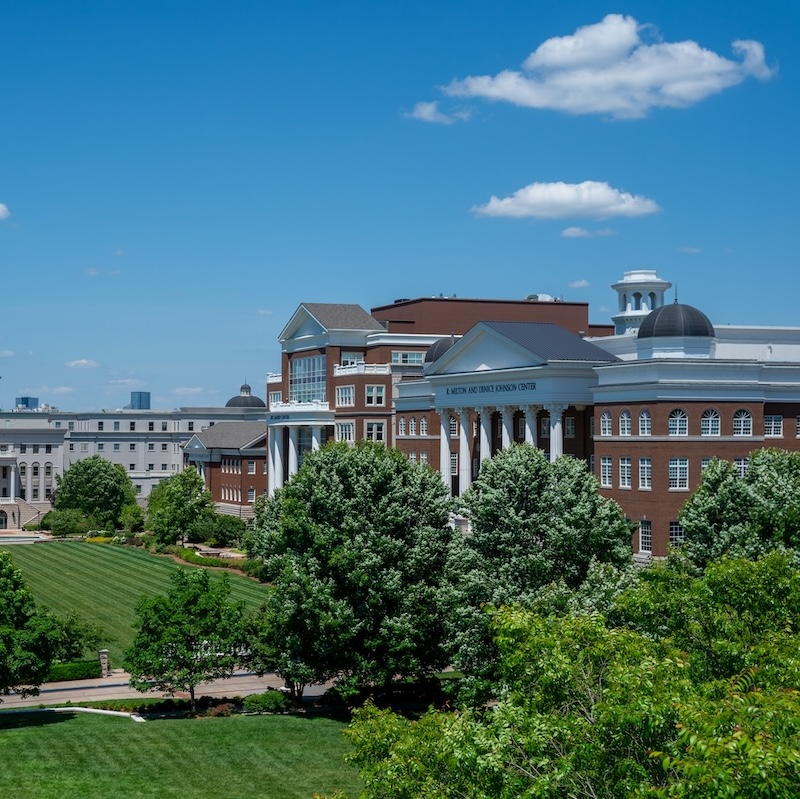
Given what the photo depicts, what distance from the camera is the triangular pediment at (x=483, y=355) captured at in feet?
247

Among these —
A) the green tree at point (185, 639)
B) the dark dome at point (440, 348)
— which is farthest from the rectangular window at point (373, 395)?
the green tree at point (185, 639)

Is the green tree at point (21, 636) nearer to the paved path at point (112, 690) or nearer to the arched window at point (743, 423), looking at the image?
the paved path at point (112, 690)

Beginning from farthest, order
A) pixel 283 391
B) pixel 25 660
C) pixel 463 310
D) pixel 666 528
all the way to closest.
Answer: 1. pixel 283 391
2. pixel 463 310
3. pixel 666 528
4. pixel 25 660

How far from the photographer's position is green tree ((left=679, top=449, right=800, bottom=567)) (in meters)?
40.9

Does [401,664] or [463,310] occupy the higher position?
[463,310]

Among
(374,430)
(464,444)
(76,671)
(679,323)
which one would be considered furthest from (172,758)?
(374,430)

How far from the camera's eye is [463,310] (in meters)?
111

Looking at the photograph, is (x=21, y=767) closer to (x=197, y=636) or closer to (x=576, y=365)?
(x=197, y=636)

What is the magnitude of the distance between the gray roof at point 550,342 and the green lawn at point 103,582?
2384cm

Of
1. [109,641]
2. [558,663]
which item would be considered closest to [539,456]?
[558,663]

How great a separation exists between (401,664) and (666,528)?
71.2ft

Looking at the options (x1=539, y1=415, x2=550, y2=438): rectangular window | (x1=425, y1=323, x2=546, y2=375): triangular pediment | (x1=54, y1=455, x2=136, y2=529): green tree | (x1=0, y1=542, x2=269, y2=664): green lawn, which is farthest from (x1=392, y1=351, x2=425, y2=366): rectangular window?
(x1=54, y1=455, x2=136, y2=529): green tree

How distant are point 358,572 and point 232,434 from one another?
298 feet

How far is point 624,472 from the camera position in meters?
65.2
